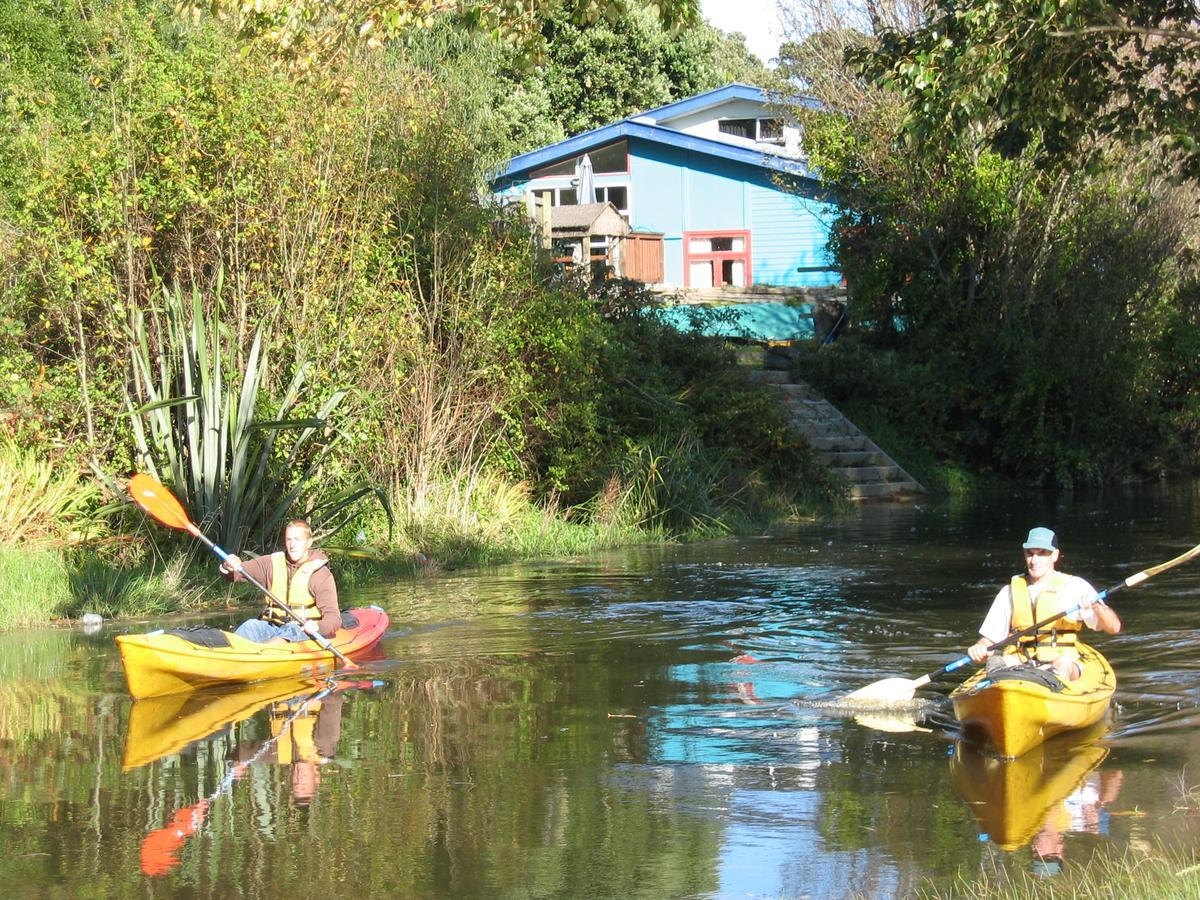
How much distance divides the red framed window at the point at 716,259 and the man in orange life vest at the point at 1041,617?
2649 cm

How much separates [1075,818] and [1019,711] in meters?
1.22

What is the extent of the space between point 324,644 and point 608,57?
37534 millimetres

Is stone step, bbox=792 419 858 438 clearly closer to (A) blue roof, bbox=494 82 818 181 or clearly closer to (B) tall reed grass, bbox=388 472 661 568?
(B) tall reed grass, bbox=388 472 661 568

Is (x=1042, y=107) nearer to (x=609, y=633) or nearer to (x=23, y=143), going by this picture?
(x=609, y=633)

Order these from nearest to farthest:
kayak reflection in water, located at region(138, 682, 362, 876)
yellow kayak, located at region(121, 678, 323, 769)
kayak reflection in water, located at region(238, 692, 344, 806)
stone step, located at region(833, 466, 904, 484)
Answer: kayak reflection in water, located at region(138, 682, 362, 876)
kayak reflection in water, located at region(238, 692, 344, 806)
yellow kayak, located at region(121, 678, 323, 769)
stone step, located at region(833, 466, 904, 484)

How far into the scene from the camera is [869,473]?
24469 mm

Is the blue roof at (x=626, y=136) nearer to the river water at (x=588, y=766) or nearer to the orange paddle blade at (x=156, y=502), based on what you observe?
the river water at (x=588, y=766)

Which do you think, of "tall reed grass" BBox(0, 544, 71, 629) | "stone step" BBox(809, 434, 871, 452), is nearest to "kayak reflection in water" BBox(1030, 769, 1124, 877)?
"tall reed grass" BBox(0, 544, 71, 629)

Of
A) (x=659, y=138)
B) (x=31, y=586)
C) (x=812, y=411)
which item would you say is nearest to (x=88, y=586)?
(x=31, y=586)

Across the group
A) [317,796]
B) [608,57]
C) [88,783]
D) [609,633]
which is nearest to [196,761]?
[88,783]

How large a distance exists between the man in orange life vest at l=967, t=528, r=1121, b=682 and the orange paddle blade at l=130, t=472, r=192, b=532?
19.9ft

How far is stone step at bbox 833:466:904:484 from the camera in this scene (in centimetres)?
2409

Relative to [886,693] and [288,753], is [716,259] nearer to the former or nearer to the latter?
[886,693]

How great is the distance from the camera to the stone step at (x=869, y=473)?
2409 centimetres
